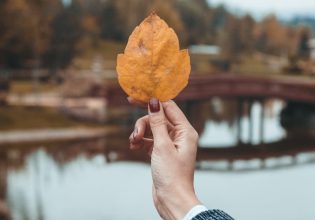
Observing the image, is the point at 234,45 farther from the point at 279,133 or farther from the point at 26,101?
the point at 26,101

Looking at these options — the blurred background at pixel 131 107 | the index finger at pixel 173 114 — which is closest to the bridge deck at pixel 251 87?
the blurred background at pixel 131 107

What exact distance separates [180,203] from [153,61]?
4.2 inches

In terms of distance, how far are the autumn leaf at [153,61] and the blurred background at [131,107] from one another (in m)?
5.04

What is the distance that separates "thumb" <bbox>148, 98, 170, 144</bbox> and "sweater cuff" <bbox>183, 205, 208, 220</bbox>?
6 cm

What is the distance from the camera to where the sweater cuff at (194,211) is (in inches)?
17.2

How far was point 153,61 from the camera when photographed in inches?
18.6

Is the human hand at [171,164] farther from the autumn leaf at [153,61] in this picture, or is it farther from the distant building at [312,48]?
the distant building at [312,48]

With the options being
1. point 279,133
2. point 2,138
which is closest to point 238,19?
point 279,133

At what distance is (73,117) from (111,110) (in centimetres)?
53

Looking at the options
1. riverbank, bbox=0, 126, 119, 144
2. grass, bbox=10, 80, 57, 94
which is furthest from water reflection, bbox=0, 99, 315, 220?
grass, bbox=10, 80, 57, 94

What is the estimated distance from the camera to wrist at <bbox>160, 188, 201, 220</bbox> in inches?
17.6

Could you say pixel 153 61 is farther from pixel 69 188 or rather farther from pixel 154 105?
pixel 69 188

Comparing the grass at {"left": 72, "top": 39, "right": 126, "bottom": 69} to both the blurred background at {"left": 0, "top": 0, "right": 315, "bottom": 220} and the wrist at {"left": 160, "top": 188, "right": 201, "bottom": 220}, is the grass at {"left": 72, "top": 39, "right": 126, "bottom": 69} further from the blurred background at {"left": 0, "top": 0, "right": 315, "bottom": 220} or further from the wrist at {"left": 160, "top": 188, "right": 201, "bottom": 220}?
the wrist at {"left": 160, "top": 188, "right": 201, "bottom": 220}

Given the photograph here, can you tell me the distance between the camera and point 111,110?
28.5 ft
